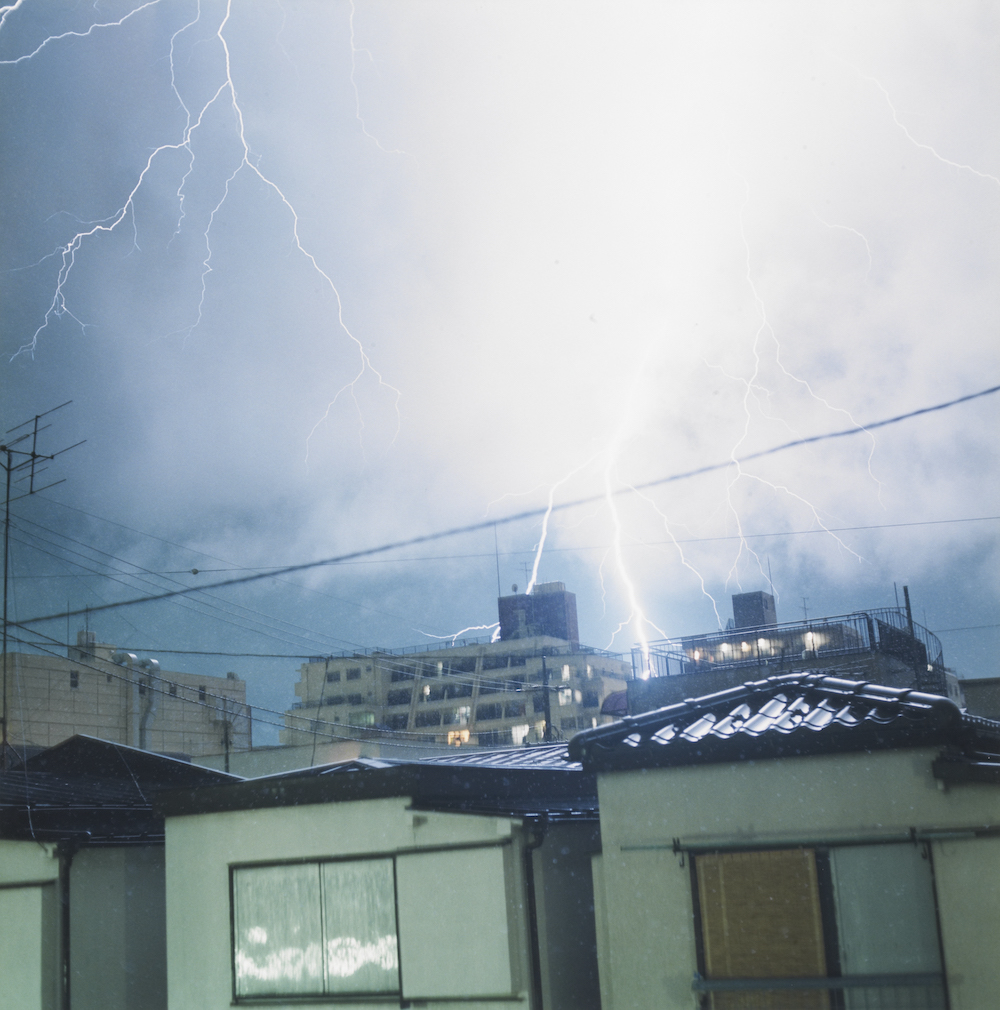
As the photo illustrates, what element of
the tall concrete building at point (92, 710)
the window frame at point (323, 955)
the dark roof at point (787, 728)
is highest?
the tall concrete building at point (92, 710)

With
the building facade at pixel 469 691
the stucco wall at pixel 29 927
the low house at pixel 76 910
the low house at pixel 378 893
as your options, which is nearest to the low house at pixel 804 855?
the low house at pixel 378 893

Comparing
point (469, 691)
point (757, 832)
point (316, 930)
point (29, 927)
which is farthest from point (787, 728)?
point (469, 691)

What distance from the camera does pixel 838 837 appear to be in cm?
634

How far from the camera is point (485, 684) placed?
7488 centimetres

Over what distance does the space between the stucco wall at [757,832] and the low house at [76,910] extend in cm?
461

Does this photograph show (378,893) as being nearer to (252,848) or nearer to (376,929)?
(376,929)

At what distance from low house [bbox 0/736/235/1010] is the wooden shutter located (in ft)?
17.2

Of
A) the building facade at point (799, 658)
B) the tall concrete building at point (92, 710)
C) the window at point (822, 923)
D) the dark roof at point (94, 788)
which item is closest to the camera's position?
the window at point (822, 923)

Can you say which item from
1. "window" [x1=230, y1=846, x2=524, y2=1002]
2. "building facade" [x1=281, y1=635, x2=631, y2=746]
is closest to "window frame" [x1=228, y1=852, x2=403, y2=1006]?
"window" [x1=230, y1=846, x2=524, y2=1002]

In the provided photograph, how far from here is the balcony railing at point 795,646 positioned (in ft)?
70.0

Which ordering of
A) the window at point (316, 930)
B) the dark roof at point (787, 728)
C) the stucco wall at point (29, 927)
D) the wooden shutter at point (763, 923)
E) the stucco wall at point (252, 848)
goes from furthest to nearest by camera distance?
the stucco wall at point (29, 927) → the window at point (316, 930) → the stucco wall at point (252, 848) → the wooden shutter at point (763, 923) → the dark roof at point (787, 728)

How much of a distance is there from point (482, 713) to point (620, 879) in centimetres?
6959

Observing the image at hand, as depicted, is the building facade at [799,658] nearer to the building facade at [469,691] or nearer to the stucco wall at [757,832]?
the stucco wall at [757,832]

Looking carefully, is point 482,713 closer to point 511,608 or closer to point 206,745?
point 511,608
